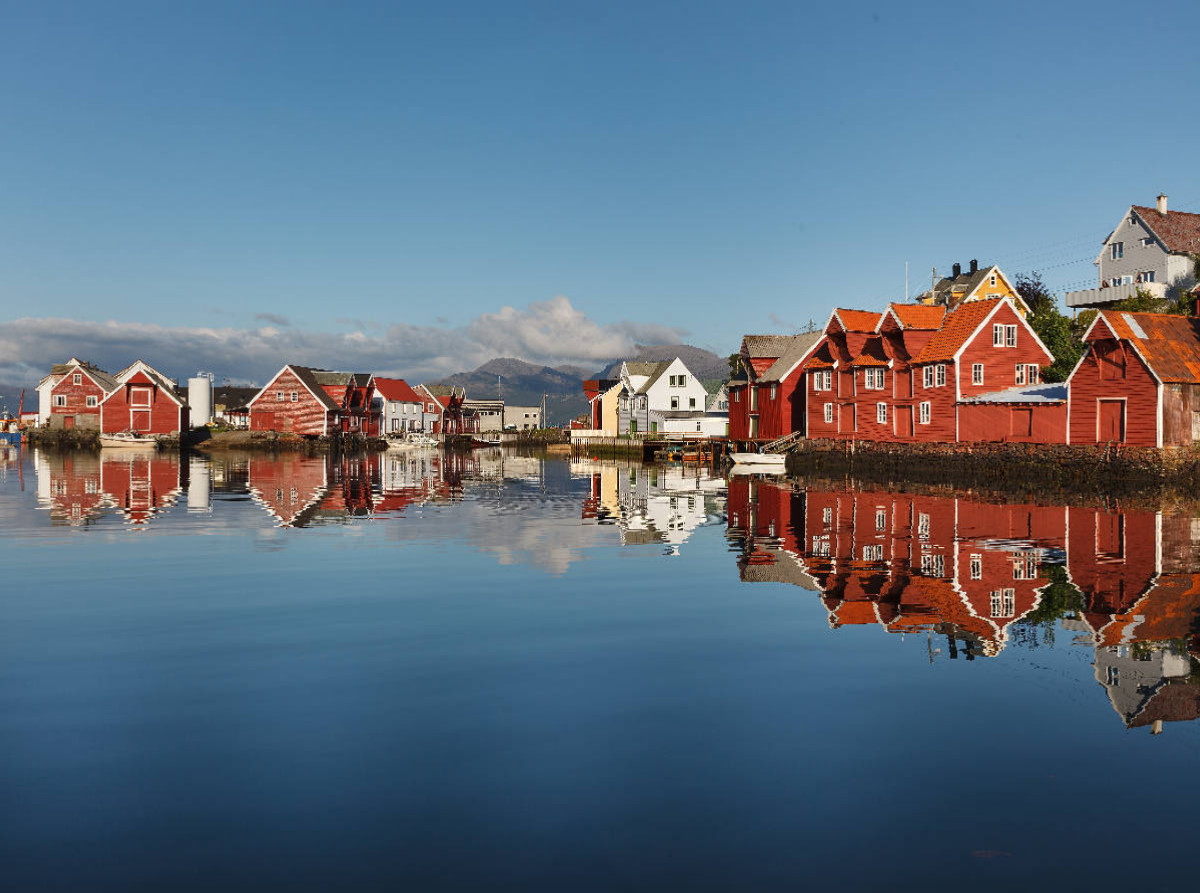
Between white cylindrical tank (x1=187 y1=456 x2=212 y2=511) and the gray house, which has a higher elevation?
the gray house

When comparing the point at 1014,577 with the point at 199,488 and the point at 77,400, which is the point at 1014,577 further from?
the point at 77,400

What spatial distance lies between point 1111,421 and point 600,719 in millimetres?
45709

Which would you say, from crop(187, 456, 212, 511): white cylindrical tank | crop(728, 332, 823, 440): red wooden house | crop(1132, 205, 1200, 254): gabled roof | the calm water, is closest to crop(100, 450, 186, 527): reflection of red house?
crop(187, 456, 212, 511): white cylindrical tank

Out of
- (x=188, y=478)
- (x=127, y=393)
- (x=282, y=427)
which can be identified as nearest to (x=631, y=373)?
(x=282, y=427)

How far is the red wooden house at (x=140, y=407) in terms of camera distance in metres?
110

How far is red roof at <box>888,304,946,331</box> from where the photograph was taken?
63.0m

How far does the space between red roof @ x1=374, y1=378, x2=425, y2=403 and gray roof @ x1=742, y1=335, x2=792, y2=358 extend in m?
63.8

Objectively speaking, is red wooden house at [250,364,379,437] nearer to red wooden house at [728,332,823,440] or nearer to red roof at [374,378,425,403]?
red roof at [374,378,425,403]

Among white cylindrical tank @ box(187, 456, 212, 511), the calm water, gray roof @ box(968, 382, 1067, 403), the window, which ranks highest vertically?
gray roof @ box(968, 382, 1067, 403)

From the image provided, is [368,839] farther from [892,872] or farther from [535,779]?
[892,872]

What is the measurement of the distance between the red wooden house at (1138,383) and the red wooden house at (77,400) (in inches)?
4140

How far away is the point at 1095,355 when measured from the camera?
48.2m

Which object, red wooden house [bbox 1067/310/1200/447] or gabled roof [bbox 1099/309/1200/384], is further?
gabled roof [bbox 1099/309/1200/384]

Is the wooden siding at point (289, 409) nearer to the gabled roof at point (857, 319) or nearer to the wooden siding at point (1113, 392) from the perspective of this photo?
the gabled roof at point (857, 319)
